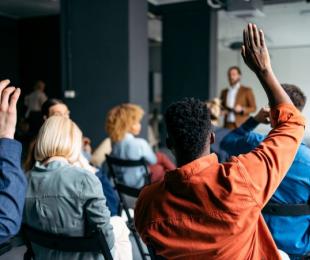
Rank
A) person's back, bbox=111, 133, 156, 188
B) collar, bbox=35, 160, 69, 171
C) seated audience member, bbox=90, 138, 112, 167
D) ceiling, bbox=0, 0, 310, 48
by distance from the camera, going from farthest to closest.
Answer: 1. ceiling, bbox=0, 0, 310, 48
2. seated audience member, bbox=90, 138, 112, 167
3. person's back, bbox=111, 133, 156, 188
4. collar, bbox=35, 160, 69, 171

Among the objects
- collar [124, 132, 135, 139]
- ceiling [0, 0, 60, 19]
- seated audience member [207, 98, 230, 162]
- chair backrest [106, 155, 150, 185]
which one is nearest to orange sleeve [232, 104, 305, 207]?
chair backrest [106, 155, 150, 185]

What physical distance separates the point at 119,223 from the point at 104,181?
0.51m

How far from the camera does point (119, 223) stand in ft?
6.63

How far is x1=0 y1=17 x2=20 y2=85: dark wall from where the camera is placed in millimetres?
8445

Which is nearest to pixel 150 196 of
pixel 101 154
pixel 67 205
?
pixel 67 205

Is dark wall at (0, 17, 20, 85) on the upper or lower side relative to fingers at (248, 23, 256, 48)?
upper

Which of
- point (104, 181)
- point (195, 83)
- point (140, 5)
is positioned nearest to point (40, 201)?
point (104, 181)

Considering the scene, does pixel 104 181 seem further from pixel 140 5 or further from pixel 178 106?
pixel 140 5

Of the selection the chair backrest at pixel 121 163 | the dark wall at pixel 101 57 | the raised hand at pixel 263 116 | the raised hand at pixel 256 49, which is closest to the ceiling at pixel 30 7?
the dark wall at pixel 101 57

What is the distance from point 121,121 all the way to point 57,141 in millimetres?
1506

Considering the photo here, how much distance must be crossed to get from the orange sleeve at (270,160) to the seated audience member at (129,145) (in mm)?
2108

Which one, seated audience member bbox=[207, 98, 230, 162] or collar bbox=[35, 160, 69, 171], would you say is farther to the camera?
seated audience member bbox=[207, 98, 230, 162]

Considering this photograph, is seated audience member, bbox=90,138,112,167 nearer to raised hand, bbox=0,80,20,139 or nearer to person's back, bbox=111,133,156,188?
person's back, bbox=111,133,156,188

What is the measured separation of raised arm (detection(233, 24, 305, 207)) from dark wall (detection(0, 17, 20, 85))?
8.11 metres
